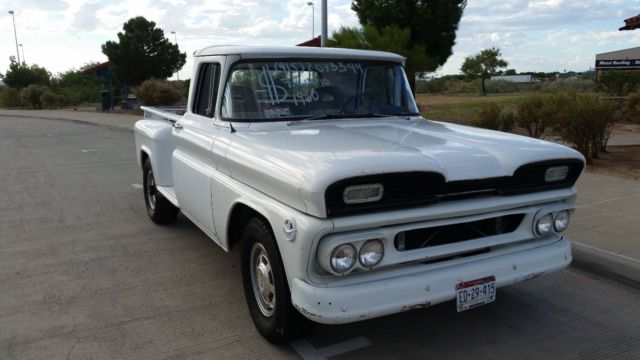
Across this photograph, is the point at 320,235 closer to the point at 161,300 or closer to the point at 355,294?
the point at 355,294

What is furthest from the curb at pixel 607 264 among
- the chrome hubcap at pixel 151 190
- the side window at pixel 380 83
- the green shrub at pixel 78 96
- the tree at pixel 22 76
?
the tree at pixel 22 76

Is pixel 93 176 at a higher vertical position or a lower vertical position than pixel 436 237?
lower

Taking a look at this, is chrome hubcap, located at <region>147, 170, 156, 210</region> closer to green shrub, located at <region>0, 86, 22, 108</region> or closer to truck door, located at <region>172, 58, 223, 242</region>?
truck door, located at <region>172, 58, 223, 242</region>

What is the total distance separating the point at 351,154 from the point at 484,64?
43471 mm

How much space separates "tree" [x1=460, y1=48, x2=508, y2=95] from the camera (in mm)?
43375

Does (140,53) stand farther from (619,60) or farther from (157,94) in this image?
(619,60)

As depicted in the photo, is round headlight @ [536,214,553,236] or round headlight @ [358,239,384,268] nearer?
round headlight @ [358,239,384,268]

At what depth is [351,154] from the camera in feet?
9.82

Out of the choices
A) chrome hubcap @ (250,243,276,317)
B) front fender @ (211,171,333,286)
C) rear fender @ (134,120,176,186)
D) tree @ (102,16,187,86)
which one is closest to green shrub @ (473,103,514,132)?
rear fender @ (134,120,176,186)

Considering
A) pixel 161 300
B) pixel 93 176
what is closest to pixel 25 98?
pixel 93 176

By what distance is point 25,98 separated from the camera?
34.5 metres

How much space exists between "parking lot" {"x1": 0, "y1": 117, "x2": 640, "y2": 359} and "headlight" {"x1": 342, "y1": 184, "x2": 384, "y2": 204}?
1.11m

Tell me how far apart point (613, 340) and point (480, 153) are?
1.53m

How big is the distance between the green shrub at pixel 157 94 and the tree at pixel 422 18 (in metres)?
10.2
